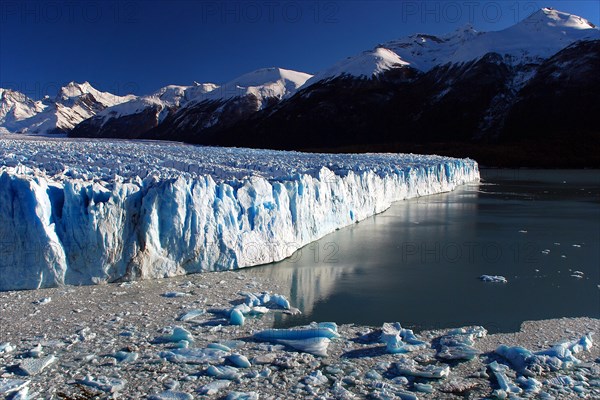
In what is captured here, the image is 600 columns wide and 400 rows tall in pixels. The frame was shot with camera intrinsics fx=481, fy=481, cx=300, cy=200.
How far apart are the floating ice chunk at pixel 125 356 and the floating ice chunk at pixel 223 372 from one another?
1.74 ft

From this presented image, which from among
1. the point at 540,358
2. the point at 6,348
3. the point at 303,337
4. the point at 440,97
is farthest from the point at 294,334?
the point at 440,97

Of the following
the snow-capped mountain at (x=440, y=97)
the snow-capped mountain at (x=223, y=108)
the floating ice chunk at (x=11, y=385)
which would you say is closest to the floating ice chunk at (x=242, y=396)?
the floating ice chunk at (x=11, y=385)

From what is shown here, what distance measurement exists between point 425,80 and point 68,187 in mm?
58964

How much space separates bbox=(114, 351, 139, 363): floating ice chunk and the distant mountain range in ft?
113

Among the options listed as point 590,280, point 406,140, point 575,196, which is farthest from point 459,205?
point 406,140

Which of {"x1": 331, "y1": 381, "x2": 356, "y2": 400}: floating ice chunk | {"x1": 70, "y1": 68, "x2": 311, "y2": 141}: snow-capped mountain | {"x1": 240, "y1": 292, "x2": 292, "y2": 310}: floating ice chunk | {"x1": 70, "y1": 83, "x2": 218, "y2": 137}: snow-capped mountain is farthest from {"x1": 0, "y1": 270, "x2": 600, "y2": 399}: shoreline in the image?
{"x1": 70, "y1": 83, "x2": 218, "y2": 137}: snow-capped mountain

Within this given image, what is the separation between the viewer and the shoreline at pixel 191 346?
2.91 meters

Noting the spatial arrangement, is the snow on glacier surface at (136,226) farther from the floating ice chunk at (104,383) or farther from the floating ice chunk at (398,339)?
the floating ice chunk at (398,339)

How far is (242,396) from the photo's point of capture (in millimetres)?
2789

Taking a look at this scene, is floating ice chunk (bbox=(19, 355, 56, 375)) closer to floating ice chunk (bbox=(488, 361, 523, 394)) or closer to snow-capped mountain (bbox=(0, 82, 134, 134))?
floating ice chunk (bbox=(488, 361, 523, 394))

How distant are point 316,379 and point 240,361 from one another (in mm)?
533

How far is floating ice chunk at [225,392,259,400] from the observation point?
277 centimetres

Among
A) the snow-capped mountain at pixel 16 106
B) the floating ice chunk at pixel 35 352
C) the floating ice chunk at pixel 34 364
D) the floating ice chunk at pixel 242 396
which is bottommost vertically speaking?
the floating ice chunk at pixel 242 396

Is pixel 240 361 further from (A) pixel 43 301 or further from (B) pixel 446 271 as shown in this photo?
(B) pixel 446 271
